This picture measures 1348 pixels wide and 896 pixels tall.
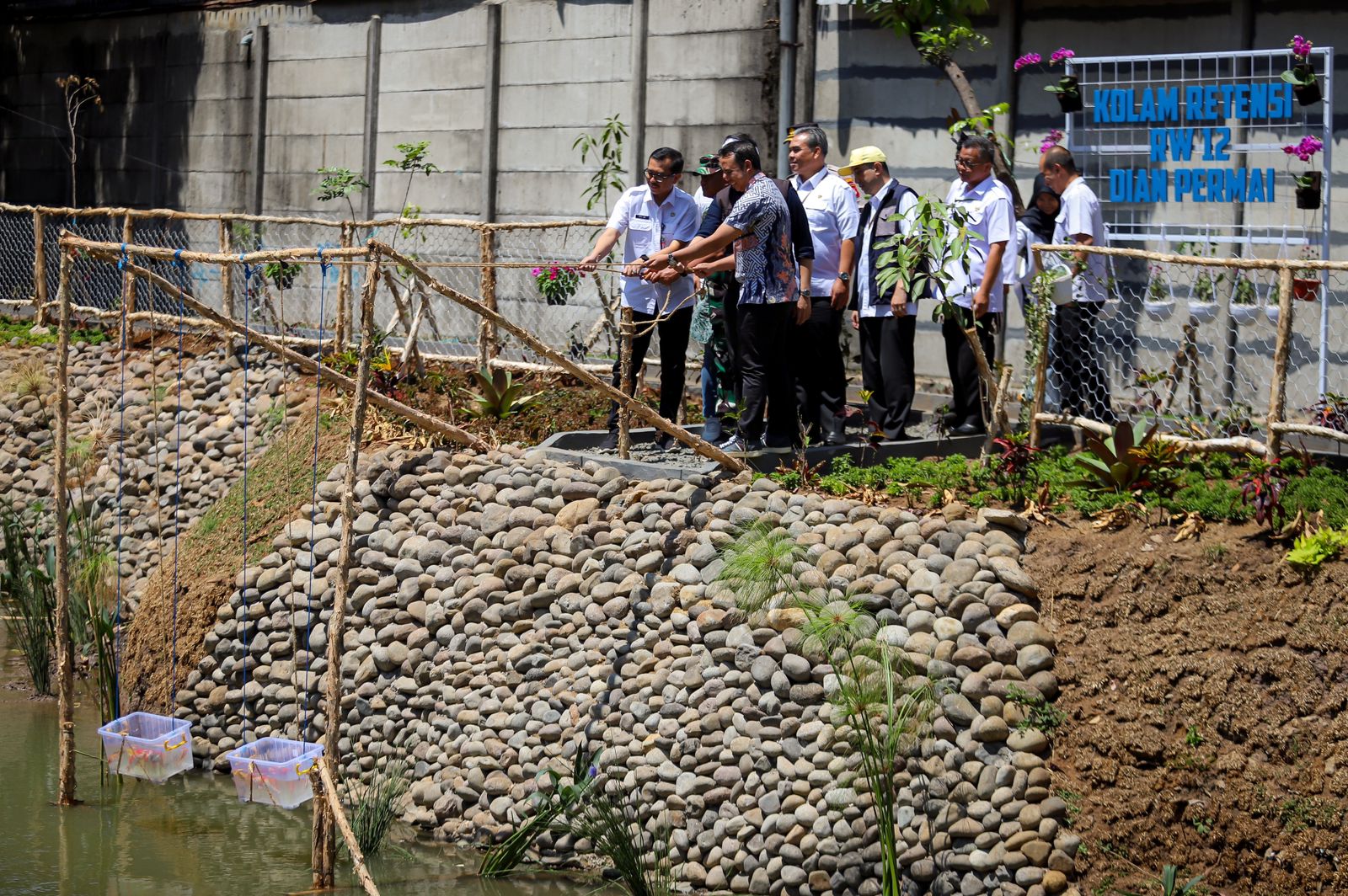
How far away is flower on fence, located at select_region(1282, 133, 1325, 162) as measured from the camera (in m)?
9.30

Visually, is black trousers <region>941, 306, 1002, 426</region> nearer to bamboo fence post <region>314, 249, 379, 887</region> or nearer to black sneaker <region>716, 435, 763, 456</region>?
black sneaker <region>716, 435, 763, 456</region>

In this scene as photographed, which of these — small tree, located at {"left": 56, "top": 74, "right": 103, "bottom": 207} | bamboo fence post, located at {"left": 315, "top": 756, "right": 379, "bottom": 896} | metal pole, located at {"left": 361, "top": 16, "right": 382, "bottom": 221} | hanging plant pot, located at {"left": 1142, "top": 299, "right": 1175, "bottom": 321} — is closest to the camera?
bamboo fence post, located at {"left": 315, "top": 756, "right": 379, "bottom": 896}

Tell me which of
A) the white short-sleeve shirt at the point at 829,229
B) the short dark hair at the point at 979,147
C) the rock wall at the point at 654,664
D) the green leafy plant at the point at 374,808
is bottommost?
the green leafy plant at the point at 374,808

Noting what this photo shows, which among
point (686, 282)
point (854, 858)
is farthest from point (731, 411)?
point (854, 858)

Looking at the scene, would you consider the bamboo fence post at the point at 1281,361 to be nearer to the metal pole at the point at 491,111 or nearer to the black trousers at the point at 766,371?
the black trousers at the point at 766,371

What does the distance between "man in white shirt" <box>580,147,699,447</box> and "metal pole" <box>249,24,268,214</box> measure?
7.24 m

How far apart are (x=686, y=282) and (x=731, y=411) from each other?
757mm

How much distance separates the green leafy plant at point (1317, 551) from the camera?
6.85 metres

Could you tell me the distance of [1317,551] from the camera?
6859 millimetres

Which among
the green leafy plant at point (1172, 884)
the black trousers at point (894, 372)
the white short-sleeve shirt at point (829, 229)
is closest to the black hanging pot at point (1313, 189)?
the black trousers at point (894, 372)

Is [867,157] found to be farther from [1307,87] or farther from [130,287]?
[130,287]

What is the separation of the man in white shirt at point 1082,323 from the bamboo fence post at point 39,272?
880cm

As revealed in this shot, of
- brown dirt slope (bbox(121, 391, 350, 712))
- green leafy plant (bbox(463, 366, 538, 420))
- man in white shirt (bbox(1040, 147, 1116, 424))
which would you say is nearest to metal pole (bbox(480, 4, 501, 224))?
brown dirt slope (bbox(121, 391, 350, 712))

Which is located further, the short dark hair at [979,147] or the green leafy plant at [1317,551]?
the short dark hair at [979,147]
